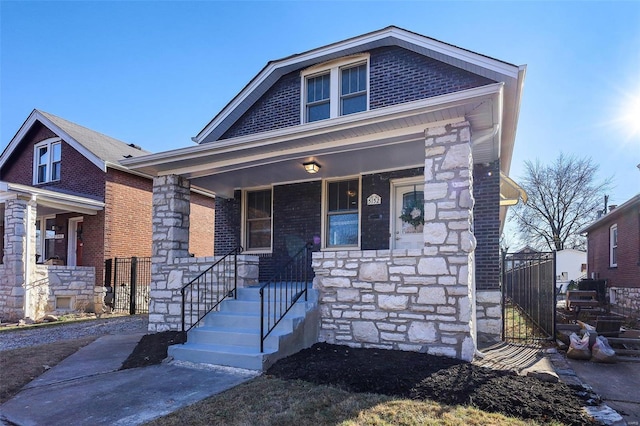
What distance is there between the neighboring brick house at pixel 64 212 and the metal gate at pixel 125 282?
0.89 ft

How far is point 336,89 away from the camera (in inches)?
357

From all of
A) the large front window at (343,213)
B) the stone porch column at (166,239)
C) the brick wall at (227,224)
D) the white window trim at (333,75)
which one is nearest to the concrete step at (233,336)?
the stone porch column at (166,239)

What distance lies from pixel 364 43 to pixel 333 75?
993 mm

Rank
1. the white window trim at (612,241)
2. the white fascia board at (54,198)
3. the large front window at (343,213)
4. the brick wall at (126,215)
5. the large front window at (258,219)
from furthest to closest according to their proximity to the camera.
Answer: the white window trim at (612,241) → the brick wall at (126,215) → the white fascia board at (54,198) → the large front window at (258,219) → the large front window at (343,213)

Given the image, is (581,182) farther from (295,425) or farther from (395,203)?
(295,425)

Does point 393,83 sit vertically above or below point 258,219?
above

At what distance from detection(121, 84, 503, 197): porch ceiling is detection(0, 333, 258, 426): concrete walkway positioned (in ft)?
11.4

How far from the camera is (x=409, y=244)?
7.83 m

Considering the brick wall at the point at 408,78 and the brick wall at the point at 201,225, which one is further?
the brick wall at the point at 201,225

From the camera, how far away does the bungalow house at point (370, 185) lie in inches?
206

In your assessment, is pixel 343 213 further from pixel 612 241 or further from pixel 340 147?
pixel 612 241

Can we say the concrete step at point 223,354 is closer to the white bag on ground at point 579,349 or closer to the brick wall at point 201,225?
the white bag on ground at point 579,349

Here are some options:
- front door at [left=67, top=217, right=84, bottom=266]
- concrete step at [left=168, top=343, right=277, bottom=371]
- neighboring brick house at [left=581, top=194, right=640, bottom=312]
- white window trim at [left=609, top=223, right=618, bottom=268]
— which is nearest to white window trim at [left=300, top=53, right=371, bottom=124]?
concrete step at [left=168, top=343, right=277, bottom=371]

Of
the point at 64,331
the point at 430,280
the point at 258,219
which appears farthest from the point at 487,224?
the point at 64,331
